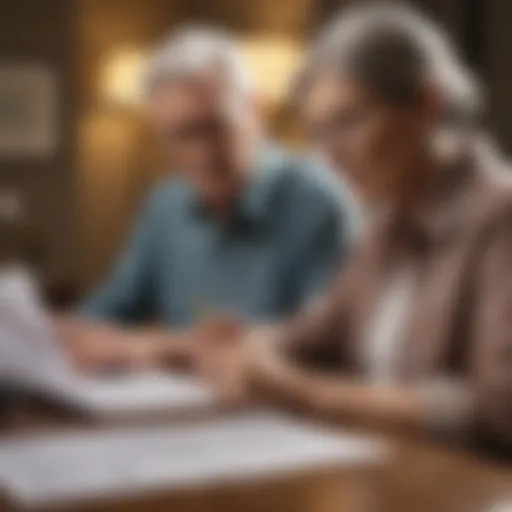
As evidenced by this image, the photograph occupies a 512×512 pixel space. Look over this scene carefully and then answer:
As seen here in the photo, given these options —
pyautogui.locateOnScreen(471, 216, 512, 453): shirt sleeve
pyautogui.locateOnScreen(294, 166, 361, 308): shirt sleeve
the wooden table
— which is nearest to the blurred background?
pyautogui.locateOnScreen(294, 166, 361, 308): shirt sleeve

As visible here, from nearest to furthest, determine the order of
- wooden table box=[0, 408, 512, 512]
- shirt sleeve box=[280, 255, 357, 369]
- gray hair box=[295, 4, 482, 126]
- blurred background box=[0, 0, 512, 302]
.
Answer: wooden table box=[0, 408, 512, 512] < gray hair box=[295, 4, 482, 126] < shirt sleeve box=[280, 255, 357, 369] < blurred background box=[0, 0, 512, 302]

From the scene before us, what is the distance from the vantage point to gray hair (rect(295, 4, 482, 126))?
1.54 meters

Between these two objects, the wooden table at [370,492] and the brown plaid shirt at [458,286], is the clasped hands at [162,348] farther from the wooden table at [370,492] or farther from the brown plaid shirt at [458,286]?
the wooden table at [370,492]

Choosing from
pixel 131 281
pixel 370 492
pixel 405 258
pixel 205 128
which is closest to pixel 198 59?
pixel 205 128

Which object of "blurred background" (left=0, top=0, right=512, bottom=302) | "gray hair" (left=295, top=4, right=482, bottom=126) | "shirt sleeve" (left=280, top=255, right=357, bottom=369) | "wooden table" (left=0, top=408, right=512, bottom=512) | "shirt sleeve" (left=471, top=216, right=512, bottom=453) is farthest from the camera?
"blurred background" (left=0, top=0, right=512, bottom=302)

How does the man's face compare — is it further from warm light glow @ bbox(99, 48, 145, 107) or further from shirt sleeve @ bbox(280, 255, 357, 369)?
shirt sleeve @ bbox(280, 255, 357, 369)

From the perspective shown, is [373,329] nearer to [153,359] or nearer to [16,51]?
[153,359]

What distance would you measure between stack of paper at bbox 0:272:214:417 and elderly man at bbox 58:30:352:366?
0.58ft

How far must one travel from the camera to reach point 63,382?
1.47 meters

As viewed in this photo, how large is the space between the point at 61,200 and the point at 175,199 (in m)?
0.17

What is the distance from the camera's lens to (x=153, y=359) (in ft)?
5.65

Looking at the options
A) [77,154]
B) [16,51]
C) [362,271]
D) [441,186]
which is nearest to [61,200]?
[77,154]

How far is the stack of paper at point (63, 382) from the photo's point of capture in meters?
1.45

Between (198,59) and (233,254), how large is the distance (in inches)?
11.6
